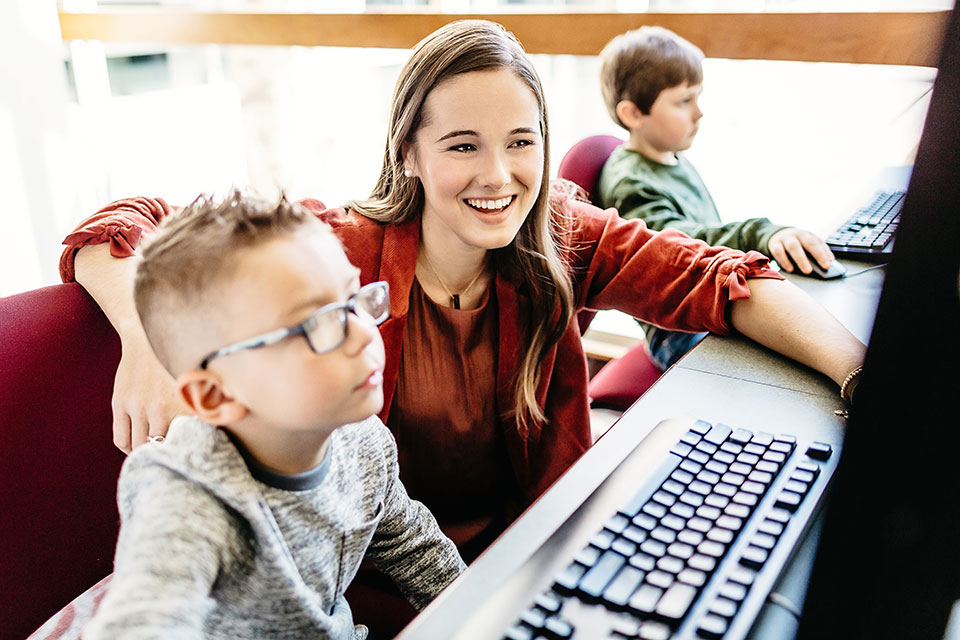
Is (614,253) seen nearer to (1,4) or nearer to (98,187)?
(1,4)

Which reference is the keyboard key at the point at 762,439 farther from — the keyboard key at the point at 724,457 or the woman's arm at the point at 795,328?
the woman's arm at the point at 795,328

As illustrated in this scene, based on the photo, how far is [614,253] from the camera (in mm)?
1211

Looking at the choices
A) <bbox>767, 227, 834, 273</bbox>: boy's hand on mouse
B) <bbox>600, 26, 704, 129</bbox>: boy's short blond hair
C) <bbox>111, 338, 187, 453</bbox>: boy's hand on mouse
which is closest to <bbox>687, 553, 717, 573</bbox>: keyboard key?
<bbox>111, 338, 187, 453</bbox>: boy's hand on mouse

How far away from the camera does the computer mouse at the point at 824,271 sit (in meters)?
1.34

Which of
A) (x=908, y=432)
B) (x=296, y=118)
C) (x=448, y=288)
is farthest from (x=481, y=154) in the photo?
(x=296, y=118)

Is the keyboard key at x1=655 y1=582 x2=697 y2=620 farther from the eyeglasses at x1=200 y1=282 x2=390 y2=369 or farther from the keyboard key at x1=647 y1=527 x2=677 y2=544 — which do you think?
the eyeglasses at x1=200 y1=282 x2=390 y2=369

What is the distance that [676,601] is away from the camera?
562mm

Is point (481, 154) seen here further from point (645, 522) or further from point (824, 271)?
point (824, 271)

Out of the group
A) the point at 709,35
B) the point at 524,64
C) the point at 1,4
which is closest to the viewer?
the point at 524,64

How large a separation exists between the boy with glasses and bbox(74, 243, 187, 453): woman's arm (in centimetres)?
19

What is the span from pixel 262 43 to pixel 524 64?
1351 millimetres

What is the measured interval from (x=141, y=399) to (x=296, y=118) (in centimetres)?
238

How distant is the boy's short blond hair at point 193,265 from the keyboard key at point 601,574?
37 centimetres

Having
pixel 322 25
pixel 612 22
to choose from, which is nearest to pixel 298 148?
pixel 322 25
